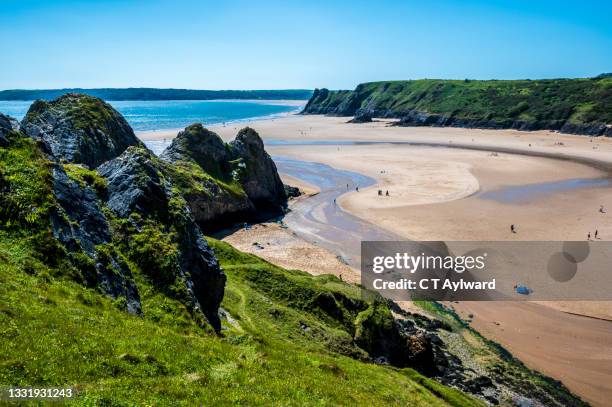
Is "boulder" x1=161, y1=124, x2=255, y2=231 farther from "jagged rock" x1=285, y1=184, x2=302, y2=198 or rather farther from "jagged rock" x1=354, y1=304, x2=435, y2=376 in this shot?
"jagged rock" x1=354, y1=304, x2=435, y2=376

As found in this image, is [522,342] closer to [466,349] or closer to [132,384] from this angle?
[466,349]

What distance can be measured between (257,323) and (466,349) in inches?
615

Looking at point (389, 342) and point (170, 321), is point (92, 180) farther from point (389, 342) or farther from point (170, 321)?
point (389, 342)

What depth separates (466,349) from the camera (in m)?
30.8

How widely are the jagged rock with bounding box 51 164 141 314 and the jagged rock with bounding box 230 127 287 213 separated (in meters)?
44.3

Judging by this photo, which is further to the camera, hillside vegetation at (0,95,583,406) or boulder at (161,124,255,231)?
boulder at (161,124,255,231)

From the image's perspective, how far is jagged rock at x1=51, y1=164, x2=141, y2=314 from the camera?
632 inches

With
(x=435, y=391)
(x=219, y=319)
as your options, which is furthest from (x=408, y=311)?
(x=219, y=319)

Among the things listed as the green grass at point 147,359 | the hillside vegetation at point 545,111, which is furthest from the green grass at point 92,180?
the hillside vegetation at point 545,111

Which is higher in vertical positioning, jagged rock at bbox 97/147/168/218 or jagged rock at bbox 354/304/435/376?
jagged rock at bbox 97/147/168/218

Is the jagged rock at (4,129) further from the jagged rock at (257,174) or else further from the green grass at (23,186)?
the jagged rock at (257,174)

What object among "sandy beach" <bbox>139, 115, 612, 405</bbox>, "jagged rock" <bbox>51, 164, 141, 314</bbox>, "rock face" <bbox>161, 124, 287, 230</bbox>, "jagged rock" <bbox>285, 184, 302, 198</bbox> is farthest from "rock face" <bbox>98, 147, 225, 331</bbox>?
"jagged rock" <bbox>285, 184, 302, 198</bbox>

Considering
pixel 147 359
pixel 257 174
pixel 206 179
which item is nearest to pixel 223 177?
pixel 257 174

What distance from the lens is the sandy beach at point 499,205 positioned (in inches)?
1240
